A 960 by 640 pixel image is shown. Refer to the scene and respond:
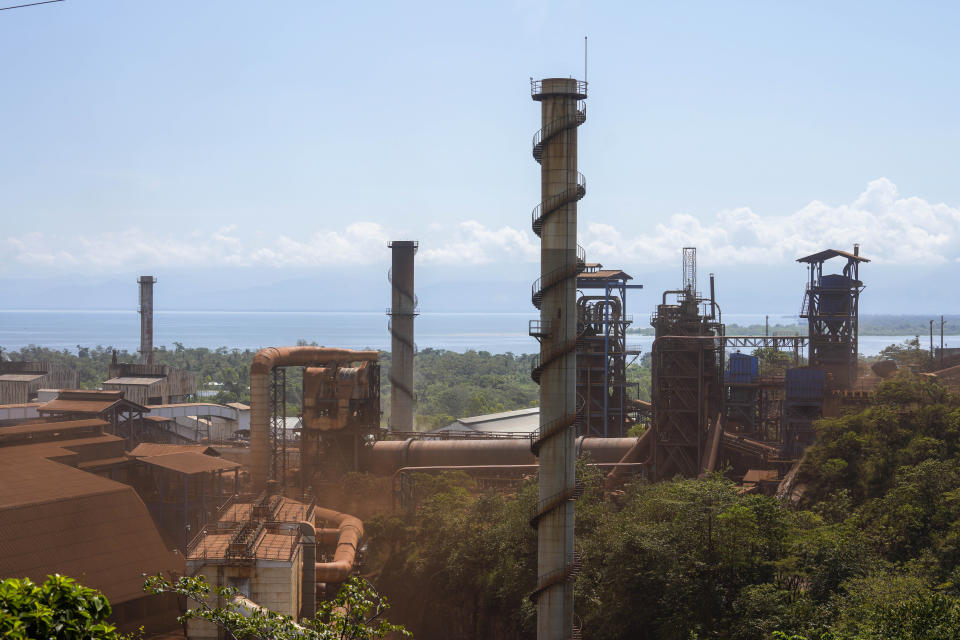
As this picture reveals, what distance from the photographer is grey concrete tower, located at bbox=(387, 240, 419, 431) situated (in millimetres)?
52719

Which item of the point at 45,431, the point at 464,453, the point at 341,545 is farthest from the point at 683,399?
the point at 45,431

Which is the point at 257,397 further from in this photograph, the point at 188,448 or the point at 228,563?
the point at 228,563

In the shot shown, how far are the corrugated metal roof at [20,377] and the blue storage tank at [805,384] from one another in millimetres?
54401

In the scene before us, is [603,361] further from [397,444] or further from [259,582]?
[259,582]

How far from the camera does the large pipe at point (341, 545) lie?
2766 centimetres

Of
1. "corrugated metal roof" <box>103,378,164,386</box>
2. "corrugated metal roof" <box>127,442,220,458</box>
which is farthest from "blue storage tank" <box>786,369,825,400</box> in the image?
"corrugated metal roof" <box>103,378,164,386</box>

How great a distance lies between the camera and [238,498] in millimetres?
33062

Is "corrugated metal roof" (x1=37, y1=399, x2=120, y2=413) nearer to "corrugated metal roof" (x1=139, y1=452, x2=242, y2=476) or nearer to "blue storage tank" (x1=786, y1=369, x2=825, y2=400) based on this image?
"corrugated metal roof" (x1=139, y1=452, x2=242, y2=476)

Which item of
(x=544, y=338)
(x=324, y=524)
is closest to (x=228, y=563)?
(x=544, y=338)

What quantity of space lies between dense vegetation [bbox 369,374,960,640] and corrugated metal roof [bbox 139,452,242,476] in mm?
6651

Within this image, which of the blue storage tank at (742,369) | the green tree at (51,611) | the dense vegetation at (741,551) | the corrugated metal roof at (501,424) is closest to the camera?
the green tree at (51,611)

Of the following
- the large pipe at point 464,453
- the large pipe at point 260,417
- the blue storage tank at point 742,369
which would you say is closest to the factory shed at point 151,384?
the large pipe at point 260,417

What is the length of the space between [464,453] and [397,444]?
339cm

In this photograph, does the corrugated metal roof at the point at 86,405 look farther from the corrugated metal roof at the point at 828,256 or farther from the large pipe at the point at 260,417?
the corrugated metal roof at the point at 828,256
